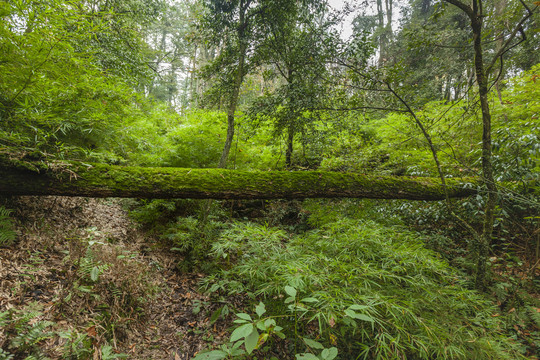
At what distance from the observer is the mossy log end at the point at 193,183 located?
2.40m

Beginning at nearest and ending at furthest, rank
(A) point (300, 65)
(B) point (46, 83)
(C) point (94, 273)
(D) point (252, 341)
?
(D) point (252, 341)
(C) point (94, 273)
(B) point (46, 83)
(A) point (300, 65)

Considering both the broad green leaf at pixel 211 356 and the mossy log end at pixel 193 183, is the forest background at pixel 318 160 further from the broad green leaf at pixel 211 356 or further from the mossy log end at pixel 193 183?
the mossy log end at pixel 193 183

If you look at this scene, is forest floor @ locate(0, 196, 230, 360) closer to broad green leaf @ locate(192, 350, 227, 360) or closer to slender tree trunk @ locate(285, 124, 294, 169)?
broad green leaf @ locate(192, 350, 227, 360)

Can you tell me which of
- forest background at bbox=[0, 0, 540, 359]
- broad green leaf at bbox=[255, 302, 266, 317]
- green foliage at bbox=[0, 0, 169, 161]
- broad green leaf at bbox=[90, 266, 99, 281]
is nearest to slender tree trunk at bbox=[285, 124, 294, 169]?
forest background at bbox=[0, 0, 540, 359]

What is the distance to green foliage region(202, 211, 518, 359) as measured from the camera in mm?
1405

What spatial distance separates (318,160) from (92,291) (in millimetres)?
4849

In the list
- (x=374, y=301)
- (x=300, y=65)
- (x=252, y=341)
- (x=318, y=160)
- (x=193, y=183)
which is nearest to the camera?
(x=252, y=341)

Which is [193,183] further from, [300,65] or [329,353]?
[300,65]

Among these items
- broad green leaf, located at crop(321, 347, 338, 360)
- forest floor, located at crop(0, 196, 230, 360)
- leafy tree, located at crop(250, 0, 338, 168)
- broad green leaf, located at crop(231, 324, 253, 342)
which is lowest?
forest floor, located at crop(0, 196, 230, 360)

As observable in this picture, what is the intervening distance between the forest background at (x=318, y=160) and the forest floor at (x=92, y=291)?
0.11m

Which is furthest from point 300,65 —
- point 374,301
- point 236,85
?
point 374,301

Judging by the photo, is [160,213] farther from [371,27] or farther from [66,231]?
[371,27]

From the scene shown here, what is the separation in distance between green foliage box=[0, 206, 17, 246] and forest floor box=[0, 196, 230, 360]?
0.09 metres

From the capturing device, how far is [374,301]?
58.1 inches
